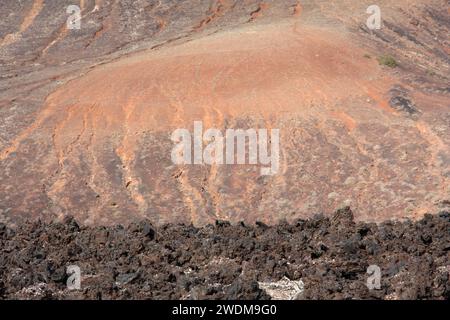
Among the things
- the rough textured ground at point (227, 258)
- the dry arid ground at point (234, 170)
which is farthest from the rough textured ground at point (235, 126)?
the rough textured ground at point (227, 258)

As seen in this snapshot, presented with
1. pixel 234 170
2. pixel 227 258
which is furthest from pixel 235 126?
pixel 227 258

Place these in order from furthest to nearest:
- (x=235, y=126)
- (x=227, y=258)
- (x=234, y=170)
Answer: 1. (x=235, y=126)
2. (x=234, y=170)
3. (x=227, y=258)

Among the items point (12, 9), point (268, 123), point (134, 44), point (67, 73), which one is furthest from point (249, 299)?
point (12, 9)

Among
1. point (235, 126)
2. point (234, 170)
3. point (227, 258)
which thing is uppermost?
point (235, 126)

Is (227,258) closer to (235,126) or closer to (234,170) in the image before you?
(234,170)

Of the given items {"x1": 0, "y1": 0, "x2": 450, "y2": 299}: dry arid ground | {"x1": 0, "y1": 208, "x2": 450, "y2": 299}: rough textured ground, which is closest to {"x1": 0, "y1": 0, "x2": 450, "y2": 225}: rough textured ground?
{"x1": 0, "y1": 0, "x2": 450, "y2": 299}: dry arid ground

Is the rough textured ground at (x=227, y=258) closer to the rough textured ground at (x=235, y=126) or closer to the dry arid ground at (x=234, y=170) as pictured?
the dry arid ground at (x=234, y=170)
